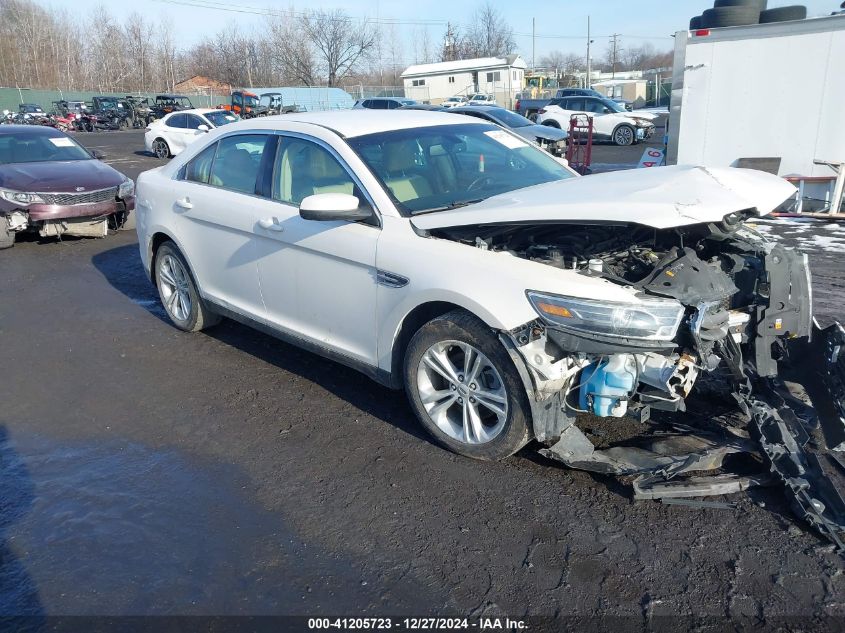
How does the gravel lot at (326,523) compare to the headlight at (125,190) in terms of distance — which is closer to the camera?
the gravel lot at (326,523)

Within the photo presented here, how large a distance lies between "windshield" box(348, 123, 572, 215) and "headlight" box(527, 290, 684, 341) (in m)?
1.21

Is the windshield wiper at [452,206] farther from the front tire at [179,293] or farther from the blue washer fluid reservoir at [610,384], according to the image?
the front tire at [179,293]

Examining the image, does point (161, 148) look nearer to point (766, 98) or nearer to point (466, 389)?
point (766, 98)

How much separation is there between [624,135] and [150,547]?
2270 cm

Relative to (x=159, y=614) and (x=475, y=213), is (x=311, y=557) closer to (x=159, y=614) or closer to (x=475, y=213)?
(x=159, y=614)

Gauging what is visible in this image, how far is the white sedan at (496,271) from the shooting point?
3.20m

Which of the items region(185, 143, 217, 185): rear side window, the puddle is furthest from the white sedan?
the puddle

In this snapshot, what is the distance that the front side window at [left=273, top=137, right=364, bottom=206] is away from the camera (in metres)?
4.17

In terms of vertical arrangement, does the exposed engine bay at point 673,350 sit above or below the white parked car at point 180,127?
below

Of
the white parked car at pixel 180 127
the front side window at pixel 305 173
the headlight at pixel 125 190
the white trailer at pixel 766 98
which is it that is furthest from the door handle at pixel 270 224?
the white parked car at pixel 180 127

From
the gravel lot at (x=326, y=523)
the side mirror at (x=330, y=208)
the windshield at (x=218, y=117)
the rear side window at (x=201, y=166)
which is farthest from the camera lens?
the windshield at (x=218, y=117)

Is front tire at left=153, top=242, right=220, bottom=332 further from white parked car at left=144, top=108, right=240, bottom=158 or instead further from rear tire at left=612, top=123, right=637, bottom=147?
rear tire at left=612, top=123, right=637, bottom=147

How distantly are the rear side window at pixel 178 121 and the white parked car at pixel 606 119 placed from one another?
12779 millimetres

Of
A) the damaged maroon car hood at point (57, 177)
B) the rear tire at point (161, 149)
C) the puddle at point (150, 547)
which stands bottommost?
the puddle at point (150, 547)
